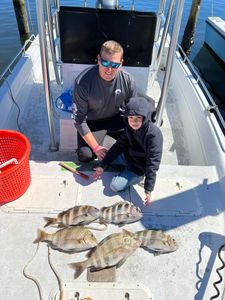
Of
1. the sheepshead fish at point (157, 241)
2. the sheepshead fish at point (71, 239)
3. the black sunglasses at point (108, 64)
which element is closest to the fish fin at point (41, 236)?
the sheepshead fish at point (71, 239)

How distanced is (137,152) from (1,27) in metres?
11.1

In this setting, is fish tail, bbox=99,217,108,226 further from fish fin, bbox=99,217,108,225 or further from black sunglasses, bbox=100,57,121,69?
black sunglasses, bbox=100,57,121,69

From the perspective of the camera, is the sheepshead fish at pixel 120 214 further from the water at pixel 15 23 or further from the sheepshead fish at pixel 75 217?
the water at pixel 15 23

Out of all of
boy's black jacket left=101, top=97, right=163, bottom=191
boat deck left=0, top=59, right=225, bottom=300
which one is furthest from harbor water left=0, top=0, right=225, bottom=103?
boat deck left=0, top=59, right=225, bottom=300

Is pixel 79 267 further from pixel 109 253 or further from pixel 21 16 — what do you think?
pixel 21 16

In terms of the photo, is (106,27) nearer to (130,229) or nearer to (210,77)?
(130,229)

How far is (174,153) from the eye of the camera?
4.07m

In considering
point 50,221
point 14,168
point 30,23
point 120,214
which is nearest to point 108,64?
point 14,168

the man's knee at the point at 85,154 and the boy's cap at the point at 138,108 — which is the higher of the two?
the boy's cap at the point at 138,108

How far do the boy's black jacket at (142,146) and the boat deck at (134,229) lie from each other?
0.21m

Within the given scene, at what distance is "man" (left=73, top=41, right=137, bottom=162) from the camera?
3.13 metres

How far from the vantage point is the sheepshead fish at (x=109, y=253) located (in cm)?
223

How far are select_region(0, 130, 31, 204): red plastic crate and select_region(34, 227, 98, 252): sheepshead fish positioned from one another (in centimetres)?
50

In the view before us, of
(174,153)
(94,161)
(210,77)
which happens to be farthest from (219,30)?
(94,161)
